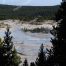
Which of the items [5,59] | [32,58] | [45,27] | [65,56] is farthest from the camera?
[45,27]

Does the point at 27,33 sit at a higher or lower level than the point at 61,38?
lower

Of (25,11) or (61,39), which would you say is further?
(25,11)

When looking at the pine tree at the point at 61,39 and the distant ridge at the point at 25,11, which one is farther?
the distant ridge at the point at 25,11

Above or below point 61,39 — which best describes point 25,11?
below

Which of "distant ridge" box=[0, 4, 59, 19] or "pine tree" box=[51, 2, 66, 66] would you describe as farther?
"distant ridge" box=[0, 4, 59, 19]

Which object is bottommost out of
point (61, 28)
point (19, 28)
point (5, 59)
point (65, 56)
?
point (19, 28)

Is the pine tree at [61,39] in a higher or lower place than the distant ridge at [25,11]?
higher

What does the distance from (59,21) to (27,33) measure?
5413cm

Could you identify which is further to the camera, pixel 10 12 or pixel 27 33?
pixel 10 12

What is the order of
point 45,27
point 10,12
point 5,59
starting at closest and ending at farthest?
point 5,59, point 45,27, point 10,12

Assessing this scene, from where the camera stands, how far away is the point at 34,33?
6488 cm

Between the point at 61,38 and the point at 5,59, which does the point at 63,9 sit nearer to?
the point at 61,38

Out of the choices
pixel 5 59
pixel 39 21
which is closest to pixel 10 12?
pixel 39 21

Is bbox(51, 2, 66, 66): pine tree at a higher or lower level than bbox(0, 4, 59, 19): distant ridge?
higher
